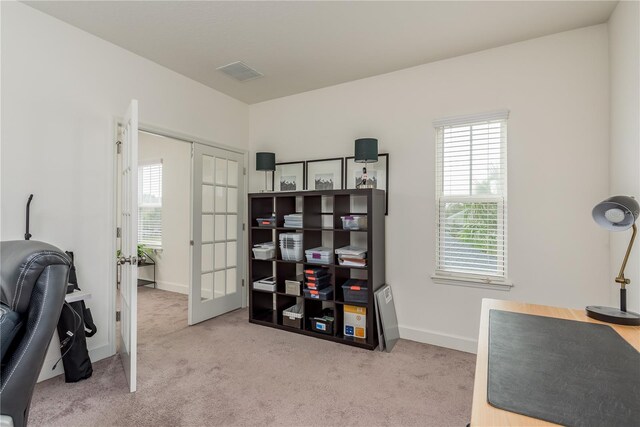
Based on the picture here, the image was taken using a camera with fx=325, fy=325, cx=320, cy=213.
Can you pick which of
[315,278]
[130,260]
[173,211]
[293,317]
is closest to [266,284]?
[293,317]

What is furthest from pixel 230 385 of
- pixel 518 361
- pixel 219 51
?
pixel 219 51

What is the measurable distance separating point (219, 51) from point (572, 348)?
3148mm

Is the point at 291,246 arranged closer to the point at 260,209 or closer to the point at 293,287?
the point at 293,287

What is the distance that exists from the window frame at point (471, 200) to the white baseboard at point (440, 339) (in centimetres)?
49

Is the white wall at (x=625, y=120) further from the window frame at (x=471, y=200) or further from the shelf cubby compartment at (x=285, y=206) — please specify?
the shelf cubby compartment at (x=285, y=206)

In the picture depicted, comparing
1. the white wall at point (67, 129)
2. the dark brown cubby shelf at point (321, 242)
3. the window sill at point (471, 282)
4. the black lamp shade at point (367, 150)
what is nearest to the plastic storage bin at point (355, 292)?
the dark brown cubby shelf at point (321, 242)

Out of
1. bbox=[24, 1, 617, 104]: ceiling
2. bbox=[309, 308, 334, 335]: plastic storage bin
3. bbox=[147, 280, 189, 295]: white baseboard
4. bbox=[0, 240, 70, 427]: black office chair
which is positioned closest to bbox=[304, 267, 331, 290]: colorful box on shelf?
A: bbox=[309, 308, 334, 335]: plastic storage bin

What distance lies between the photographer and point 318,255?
10.5 feet

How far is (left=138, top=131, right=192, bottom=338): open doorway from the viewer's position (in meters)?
4.84

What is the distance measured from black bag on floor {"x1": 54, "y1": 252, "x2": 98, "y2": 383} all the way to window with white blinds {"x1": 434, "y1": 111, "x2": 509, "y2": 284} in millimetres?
2933

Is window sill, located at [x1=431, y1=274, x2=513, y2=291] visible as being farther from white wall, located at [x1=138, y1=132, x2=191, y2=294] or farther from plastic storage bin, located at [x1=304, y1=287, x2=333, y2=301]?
white wall, located at [x1=138, y1=132, x2=191, y2=294]

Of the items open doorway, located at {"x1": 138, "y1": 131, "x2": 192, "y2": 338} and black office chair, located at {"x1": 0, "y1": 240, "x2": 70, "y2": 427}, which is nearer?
black office chair, located at {"x1": 0, "y1": 240, "x2": 70, "y2": 427}

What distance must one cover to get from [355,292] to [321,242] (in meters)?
0.77

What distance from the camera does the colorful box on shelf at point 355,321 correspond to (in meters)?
3.02
